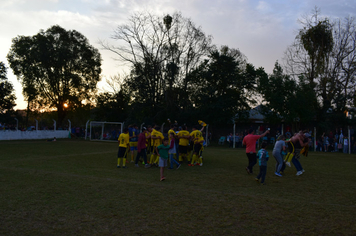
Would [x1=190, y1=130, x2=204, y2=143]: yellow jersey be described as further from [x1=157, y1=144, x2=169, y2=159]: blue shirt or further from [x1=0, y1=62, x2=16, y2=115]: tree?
[x1=0, y1=62, x2=16, y2=115]: tree

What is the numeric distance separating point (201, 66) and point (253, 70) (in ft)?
19.4

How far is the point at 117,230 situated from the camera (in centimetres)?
454

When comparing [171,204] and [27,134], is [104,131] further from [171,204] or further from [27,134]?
[171,204]

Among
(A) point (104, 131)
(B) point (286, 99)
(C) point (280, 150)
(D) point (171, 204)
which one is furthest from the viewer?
(A) point (104, 131)

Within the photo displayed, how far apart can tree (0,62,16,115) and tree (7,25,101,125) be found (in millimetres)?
3763

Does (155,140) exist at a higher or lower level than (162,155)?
higher

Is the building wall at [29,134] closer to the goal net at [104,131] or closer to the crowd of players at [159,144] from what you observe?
the goal net at [104,131]

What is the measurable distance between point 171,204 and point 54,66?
129 feet

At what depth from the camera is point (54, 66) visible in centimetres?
4047

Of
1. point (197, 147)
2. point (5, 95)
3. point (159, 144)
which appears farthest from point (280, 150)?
point (5, 95)

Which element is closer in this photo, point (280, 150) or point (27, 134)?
point (280, 150)

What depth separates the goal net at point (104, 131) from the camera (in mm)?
31906

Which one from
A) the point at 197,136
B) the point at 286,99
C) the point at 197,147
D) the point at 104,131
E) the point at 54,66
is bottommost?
the point at 197,147

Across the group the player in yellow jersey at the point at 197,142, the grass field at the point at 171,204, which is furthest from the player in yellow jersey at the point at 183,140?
the grass field at the point at 171,204
